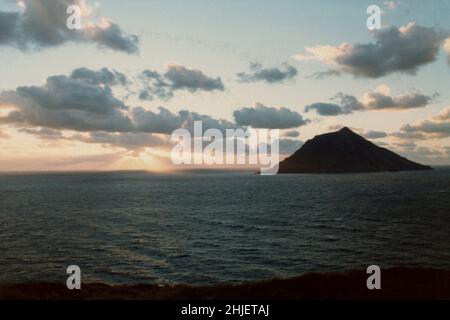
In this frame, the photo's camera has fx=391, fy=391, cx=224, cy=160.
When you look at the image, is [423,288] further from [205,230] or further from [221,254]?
[205,230]

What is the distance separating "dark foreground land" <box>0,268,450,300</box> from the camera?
30.7 metres

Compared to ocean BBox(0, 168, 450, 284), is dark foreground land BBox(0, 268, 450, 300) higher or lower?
higher

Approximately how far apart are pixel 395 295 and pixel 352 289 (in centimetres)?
325

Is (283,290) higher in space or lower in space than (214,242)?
higher

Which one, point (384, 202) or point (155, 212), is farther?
point (384, 202)

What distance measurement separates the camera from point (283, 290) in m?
31.7

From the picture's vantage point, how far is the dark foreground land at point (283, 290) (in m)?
30.7

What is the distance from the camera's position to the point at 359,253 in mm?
53312

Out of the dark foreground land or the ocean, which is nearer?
the dark foreground land

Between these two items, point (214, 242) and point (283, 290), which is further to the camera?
point (214, 242)

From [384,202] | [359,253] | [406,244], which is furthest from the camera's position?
[384,202]
